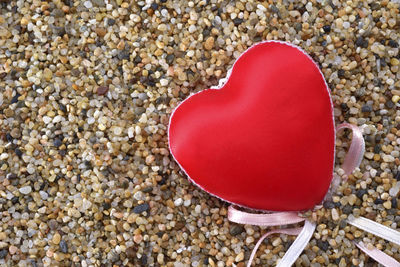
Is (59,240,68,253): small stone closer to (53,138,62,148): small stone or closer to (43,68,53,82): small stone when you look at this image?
(53,138,62,148): small stone

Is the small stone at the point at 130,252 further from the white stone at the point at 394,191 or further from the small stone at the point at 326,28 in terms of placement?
the small stone at the point at 326,28

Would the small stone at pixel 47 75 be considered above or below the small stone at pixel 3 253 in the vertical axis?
above

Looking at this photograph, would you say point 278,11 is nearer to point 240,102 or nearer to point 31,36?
point 240,102

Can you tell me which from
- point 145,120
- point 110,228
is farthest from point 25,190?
point 145,120

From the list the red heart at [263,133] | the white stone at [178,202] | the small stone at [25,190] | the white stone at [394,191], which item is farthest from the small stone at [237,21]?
the small stone at [25,190]

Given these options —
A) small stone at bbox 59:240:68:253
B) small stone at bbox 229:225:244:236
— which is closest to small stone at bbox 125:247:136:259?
small stone at bbox 59:240:68:253

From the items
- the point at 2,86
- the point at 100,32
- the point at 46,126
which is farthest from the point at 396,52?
A: the point at 2,86
